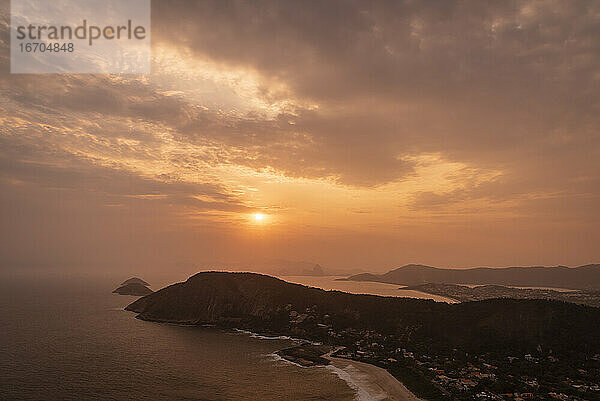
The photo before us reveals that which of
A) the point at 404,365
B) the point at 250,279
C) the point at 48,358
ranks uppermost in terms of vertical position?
the point at 250,279

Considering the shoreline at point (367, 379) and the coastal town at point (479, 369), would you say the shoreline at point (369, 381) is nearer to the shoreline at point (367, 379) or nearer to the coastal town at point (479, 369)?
the shoreline at point (367, 379)


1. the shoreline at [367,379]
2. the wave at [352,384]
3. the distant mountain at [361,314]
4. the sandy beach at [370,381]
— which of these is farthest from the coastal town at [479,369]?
the wave at [352,384]

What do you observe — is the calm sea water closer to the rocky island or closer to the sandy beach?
the sandy beach

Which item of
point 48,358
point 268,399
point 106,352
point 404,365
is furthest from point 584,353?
point 48,358

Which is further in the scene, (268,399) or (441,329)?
(441,329)

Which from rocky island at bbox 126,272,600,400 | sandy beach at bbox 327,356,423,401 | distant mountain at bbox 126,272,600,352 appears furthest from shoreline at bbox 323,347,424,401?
distant mountain at bbox 126,272,600,352

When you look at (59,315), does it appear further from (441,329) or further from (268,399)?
(441,329)

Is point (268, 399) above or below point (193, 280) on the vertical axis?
below
